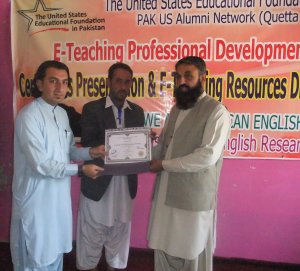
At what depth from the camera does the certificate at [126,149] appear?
2.31m

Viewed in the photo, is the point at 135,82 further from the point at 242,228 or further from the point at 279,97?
the point at 242,228

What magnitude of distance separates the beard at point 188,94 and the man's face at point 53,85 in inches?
27.1

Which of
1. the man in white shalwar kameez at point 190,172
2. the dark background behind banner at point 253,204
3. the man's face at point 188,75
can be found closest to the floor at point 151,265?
the dark background behind banner at point 253,204

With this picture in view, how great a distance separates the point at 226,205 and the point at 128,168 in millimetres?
1112

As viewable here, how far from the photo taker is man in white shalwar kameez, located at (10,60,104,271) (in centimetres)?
204

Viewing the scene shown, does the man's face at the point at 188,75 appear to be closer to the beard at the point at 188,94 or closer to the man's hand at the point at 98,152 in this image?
the beard at the point at 188,94

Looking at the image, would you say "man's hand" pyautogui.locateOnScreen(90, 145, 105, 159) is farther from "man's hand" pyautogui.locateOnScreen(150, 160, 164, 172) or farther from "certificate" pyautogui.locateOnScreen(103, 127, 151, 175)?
"man's hand" pyautogui.locateOnScreen(150, 160, 164, 172)

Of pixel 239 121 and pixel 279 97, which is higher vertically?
pixel 279 97

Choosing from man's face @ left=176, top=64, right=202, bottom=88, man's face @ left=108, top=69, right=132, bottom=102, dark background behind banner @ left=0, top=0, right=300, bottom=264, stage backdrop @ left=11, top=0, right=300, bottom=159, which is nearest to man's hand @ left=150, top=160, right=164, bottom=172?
man's face @ left=176, top=64, right=202, bottom=88

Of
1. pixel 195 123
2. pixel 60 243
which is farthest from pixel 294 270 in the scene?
pixel 60 243

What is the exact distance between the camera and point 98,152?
238 cm

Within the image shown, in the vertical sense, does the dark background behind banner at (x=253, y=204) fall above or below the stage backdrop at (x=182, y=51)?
below

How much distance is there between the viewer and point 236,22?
2752 millimetres

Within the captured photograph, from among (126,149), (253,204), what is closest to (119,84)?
(126,149)
